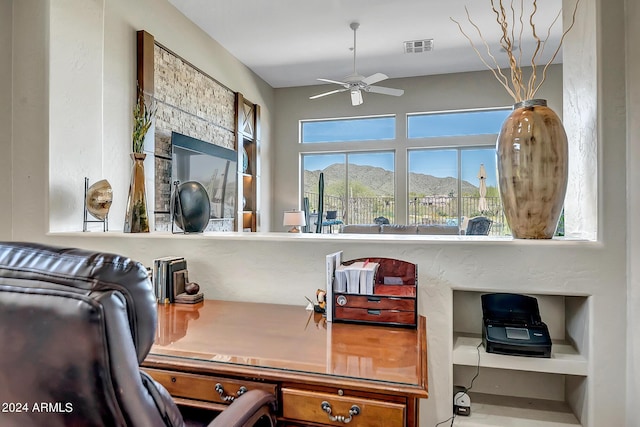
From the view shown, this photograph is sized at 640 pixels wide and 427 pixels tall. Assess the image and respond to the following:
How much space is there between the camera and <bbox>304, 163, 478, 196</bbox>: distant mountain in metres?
6.42

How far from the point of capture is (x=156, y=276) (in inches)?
69.9

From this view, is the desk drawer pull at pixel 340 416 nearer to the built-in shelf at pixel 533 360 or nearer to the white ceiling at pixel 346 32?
the built-in shelf at pixel 533 360

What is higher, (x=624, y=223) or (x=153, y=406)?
(x=624, y=223)

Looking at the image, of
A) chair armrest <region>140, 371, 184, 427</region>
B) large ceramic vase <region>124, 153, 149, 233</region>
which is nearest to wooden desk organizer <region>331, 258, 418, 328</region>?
chair armrest <region>140, 371, 184, 427</region>

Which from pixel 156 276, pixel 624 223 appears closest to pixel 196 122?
pixel 156 276

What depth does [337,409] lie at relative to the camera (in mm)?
1014

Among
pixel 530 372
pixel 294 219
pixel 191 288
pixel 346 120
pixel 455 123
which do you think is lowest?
pixel 530 372

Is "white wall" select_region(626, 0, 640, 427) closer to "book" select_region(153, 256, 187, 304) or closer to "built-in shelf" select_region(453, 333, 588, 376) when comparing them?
"built-in shelf" select_region(453, 333, 588, 376)

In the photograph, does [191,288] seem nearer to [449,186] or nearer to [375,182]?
[375,182]

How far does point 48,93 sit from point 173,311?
1.58 meters

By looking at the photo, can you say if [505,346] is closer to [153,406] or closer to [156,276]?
[153,406]

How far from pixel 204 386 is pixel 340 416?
1.36ft

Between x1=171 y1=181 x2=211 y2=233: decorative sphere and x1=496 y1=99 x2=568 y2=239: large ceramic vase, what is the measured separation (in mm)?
1449

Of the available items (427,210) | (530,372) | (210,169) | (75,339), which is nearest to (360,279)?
(530,372)
